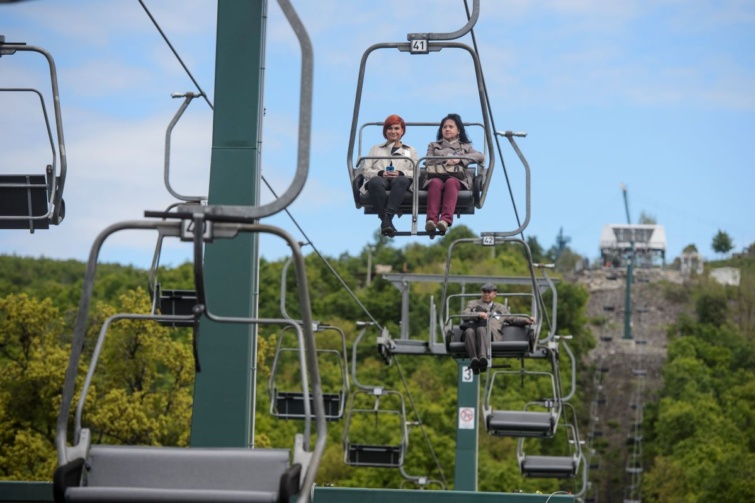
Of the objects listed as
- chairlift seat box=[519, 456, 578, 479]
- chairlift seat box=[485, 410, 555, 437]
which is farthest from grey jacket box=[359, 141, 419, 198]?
chairlift seat box=[519, 456, 578, 479]

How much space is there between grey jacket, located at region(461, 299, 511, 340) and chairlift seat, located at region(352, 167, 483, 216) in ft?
8.70

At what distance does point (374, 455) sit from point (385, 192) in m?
10.5

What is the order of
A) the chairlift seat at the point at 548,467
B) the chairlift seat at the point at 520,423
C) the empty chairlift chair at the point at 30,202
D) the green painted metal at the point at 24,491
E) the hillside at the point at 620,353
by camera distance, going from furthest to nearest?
the hillside at the point at 620,353 < the chairlift seat at the point at 548,467 < the chairlift seat at the point at 520,423 < the green painted metal at the point at 24,491 < the empty chairlift chair at the point at 30,202

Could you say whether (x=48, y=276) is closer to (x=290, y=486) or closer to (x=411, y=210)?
(x=411, y=210)

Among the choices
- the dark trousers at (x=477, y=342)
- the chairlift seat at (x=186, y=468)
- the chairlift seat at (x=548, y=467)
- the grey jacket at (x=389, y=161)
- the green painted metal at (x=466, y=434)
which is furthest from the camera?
the green painted metal at (x=466, y=434)

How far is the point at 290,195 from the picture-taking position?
480 centimetres

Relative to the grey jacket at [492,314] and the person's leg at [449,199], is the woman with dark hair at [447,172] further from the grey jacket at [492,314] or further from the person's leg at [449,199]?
the grey jacket at [492,314]

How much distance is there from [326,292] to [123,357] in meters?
50.0

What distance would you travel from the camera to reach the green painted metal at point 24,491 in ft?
47.0

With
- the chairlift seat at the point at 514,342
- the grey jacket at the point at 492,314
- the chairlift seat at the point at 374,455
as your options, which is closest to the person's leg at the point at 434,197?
the grey jacket at the point at 492,314

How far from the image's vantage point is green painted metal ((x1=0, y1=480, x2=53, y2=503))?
14.3 m

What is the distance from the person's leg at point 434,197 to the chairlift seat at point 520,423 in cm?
801

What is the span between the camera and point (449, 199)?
33.3 ft

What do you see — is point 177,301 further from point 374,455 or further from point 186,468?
point 374,455
